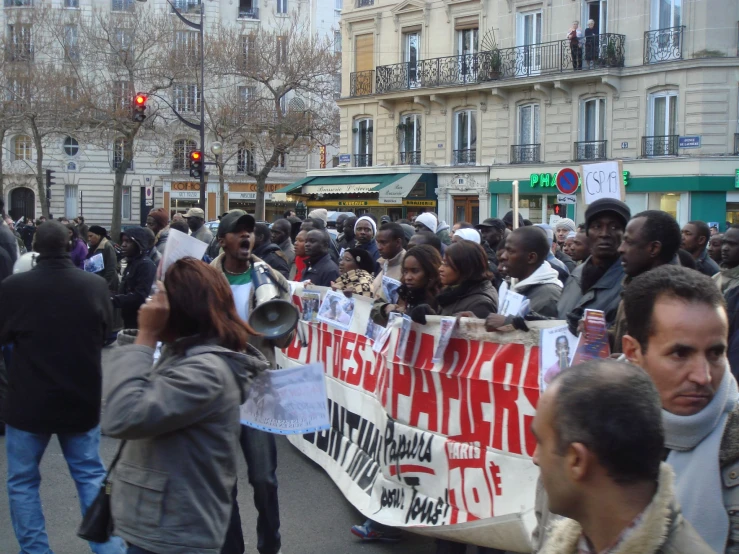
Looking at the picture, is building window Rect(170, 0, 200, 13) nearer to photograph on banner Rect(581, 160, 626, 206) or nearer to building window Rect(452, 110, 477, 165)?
building window Rect(452, 110, 477, 165)

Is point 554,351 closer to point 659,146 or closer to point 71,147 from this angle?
point 659,146

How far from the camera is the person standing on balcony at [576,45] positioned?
28969 mm

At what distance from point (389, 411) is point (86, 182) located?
5083 cm

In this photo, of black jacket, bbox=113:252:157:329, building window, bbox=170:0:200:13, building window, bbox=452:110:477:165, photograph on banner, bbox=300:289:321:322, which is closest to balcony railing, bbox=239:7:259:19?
building window, bbox=170:0:200:13

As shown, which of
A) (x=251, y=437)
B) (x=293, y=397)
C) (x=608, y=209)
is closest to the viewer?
(x=293, y=397)

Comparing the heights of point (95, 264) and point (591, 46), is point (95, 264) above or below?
below

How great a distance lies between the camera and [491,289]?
5.56m

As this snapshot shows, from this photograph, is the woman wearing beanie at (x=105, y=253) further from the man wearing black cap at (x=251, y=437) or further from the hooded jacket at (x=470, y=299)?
the hooded jacket at (x=470, y=299)

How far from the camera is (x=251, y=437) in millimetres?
4816

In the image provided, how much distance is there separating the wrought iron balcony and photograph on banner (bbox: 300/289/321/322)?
2968 cm

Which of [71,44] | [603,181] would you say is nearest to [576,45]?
[603,181]

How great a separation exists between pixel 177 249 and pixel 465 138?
1192 inches

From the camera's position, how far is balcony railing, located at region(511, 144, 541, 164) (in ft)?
101

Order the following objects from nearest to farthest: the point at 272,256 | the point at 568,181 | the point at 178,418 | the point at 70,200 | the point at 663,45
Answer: the point at 178,418 < the point at 272,256 < the point at 568,181 < the point at 663,45 < the point at 70,200
